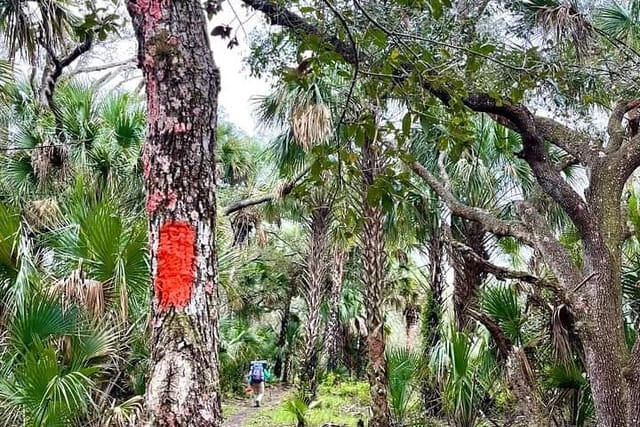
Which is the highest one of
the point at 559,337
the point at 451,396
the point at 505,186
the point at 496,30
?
the point at 496,30

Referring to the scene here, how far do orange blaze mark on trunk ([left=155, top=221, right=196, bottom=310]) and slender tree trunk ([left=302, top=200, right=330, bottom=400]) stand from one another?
883 cm

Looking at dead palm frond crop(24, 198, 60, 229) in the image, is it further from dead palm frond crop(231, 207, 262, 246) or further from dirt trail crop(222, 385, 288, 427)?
dead palm frond crop(231, 207, 262, 246)

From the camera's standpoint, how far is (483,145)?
26.8 ft

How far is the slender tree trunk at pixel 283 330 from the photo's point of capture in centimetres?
1712

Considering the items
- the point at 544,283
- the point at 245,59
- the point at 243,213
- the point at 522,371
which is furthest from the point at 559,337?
the point at 243,213

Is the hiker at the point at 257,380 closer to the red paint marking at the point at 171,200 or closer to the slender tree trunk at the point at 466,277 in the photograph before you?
the slender tree trunk at the point at 466,277

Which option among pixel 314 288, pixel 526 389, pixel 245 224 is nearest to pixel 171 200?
pixel 526 389

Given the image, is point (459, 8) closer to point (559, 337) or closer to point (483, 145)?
point (483, 145)

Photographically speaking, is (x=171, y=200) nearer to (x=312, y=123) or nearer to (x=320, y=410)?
(x=312, y=123)

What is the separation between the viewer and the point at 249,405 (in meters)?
13.7

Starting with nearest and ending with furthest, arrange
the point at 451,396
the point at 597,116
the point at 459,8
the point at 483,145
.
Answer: the point at 451,396 → the point at 459,8 → the point at 597,116 → the point at 483,145

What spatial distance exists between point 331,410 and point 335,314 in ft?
10.2

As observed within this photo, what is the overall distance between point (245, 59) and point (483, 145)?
3.80 metres

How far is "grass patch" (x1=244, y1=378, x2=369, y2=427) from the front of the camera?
9.31m
